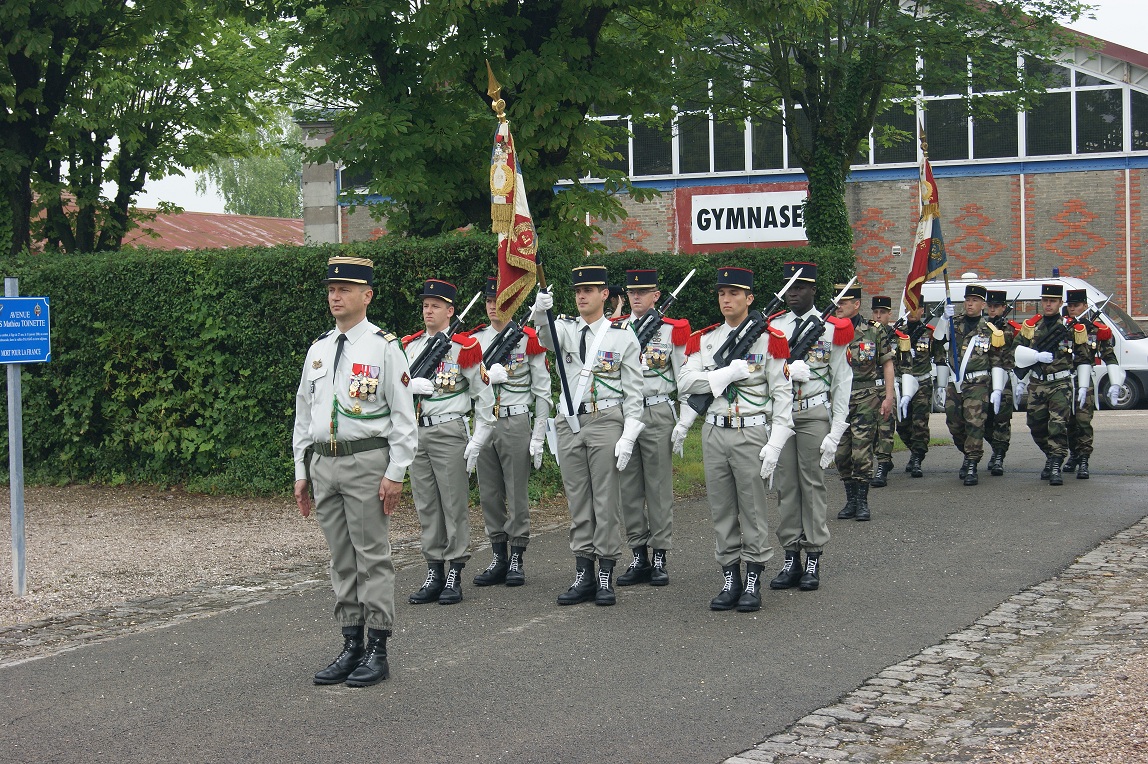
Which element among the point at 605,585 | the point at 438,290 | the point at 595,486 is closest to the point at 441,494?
the point at 595,486

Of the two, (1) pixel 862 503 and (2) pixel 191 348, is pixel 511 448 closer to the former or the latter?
(1) pixel 862 503

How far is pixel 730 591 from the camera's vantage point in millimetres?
7750

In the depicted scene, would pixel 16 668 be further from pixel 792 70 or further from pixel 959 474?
pixel 792 70

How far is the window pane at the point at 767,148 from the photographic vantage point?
31.5 m

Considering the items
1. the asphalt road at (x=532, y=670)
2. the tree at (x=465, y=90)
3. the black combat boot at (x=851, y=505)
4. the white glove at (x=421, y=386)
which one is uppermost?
the tree at (x=465, y=90)

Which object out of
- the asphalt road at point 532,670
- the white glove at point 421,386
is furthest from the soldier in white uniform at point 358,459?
the white glove at point 421,386

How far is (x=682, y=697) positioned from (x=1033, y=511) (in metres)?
6.51

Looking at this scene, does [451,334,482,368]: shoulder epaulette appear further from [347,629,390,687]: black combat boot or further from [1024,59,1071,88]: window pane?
[1024,59,1071,88]: window pane

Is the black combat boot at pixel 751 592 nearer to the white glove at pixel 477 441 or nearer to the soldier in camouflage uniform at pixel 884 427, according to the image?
the white glove at pixel 477 441

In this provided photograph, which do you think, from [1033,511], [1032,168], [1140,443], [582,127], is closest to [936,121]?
[1032,168]

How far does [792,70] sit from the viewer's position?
21.9 meters

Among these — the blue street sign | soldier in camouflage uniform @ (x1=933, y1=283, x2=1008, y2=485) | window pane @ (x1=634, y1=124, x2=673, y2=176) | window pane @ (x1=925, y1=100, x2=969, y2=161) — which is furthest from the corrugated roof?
the blue street sign

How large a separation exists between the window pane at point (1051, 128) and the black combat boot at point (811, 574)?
24979 mm

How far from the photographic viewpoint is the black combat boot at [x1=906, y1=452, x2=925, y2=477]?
13.9 meters
